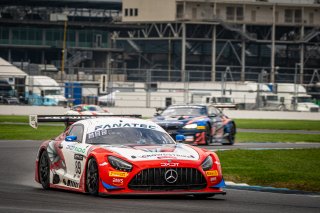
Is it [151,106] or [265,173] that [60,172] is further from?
[151,106]

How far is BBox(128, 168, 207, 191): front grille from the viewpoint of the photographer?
12.9 metres

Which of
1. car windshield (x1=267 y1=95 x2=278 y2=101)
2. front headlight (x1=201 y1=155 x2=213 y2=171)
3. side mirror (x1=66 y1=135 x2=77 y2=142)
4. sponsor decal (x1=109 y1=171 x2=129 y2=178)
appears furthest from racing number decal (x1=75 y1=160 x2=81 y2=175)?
car windshield (x1=267 y1=95 x2=278 y2=101)

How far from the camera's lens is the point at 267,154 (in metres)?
23.3

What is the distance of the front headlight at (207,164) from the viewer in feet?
43.4

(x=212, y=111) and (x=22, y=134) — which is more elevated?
(x=212, y=111)

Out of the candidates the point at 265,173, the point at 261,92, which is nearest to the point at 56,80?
the point at 261,92

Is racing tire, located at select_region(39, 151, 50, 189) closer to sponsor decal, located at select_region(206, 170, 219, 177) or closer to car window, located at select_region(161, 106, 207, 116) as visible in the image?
sponsor decal, located at select_region(206, 170, 219, 177)

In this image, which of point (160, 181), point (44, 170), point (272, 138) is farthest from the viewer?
point (272, 138)

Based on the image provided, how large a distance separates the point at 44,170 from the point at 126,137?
75.8 inches

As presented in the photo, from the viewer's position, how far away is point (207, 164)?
43.7ft

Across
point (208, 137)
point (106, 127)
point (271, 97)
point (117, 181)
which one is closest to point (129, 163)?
point (117, 181)

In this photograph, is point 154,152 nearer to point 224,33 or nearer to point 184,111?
point 184,111

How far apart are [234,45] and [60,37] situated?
18.5m

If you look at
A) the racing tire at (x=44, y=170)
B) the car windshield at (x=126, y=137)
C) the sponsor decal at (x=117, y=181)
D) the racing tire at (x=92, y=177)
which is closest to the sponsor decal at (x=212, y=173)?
the sponsor decal at (x=117, y=181)
